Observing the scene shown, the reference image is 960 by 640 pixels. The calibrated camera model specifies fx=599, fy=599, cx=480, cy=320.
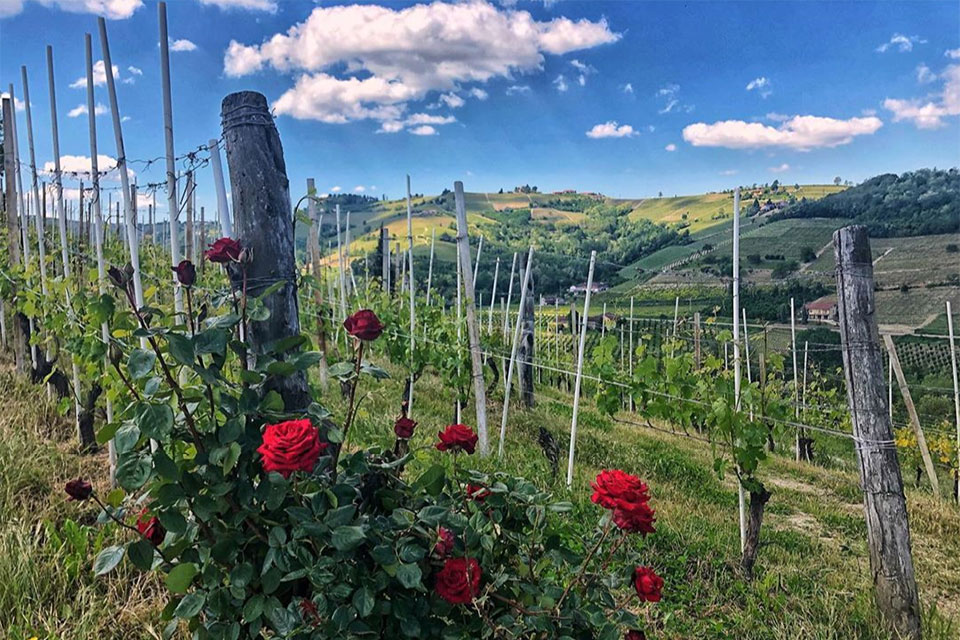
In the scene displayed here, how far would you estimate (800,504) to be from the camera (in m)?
5.04

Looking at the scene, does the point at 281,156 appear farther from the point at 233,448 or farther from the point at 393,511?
the point at 393,511

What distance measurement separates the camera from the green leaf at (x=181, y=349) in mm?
1236

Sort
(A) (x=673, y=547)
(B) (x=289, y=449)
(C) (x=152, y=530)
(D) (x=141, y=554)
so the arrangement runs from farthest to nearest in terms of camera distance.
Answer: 1. (A) (x=673, y=547)
2. (C) (x=152, y=530)
3. (D) (x=141, y=554)
4. (B) (x=289, y=449)

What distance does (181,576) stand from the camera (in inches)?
52.1

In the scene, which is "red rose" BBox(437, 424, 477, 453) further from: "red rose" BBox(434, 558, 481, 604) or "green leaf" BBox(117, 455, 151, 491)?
"green leaf" BBox(117, 455, 151, 491)

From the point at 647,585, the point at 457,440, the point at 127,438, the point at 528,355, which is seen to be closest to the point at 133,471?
the point at 127,438

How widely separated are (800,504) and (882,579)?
107 inches

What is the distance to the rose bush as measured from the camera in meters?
1.25

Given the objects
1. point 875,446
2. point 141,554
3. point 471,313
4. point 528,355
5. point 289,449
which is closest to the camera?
point 289,449

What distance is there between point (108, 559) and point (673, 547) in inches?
116

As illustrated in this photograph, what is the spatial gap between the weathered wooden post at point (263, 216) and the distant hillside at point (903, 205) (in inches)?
967

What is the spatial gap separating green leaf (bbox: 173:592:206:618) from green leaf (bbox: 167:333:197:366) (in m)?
0.52

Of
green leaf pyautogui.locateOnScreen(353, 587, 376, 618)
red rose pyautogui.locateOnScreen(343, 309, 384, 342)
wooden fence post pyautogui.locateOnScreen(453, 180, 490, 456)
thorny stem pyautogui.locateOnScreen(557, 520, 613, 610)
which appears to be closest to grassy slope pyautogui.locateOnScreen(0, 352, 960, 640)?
wooden fence post pyautogui.locateOnScreen(453, 180, 490, 456)

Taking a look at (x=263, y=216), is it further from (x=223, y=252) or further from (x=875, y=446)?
(x=875, y=446)
